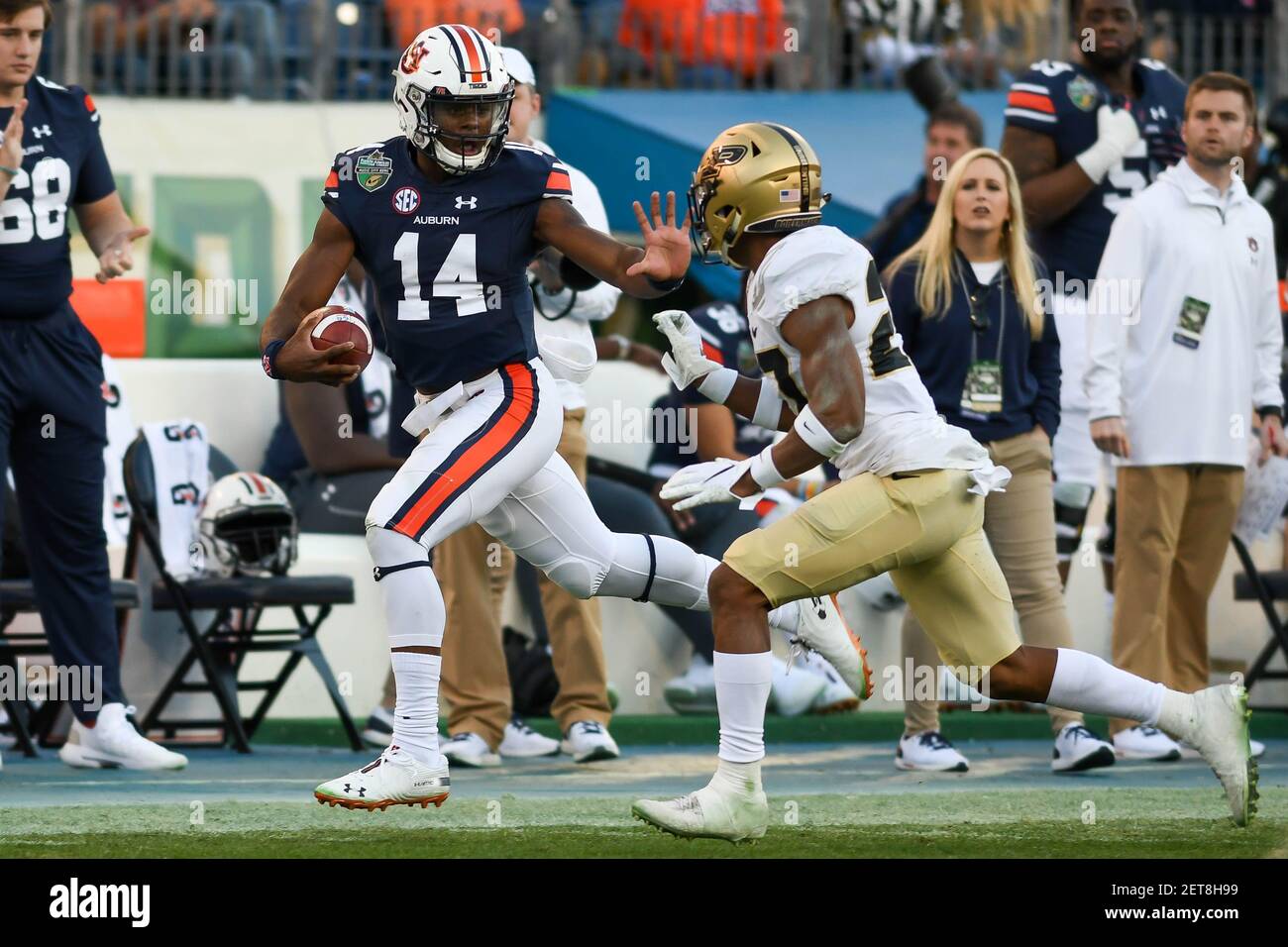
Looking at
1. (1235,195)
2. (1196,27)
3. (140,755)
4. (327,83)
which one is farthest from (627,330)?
(140,755)

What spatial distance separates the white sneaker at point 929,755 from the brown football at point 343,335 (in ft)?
8.44

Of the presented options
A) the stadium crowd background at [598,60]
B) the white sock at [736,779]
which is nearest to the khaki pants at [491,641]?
the white sock at [736,779]

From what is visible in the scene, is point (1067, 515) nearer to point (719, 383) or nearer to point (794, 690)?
point (794, 690)

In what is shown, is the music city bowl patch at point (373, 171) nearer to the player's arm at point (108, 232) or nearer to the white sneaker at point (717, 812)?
the player's arm at point (108, 232)

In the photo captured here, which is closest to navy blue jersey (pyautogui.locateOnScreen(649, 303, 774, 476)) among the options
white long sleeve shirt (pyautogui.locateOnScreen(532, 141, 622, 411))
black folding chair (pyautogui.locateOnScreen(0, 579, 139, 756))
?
white long sleeve shirt (pyautogui.locateOnScreen(532, 141, 622, 411))

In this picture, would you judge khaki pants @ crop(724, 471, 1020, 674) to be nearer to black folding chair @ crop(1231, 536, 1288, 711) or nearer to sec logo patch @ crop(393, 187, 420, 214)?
sec logo patch @ crop(393, 187, 420, 214)

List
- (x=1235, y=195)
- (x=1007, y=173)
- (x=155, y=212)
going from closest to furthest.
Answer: (x=1007, y=173), (x=1235, y=195), (x=155, y=212)

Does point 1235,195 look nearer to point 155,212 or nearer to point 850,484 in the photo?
point 850,484

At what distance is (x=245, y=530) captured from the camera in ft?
25.0

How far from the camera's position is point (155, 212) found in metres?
10.3

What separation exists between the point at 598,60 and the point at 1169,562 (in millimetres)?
5007

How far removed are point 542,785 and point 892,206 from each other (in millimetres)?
3951

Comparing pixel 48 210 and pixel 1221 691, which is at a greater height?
pixel 48 210

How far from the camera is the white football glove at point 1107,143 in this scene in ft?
26.1
